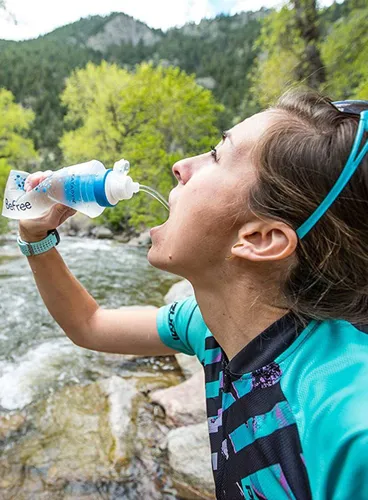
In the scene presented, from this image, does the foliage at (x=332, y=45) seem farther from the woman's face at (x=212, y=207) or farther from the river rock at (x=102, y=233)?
the river rock at (x=102, y=233)

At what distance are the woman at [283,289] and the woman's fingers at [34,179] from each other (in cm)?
57

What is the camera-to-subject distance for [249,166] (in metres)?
1.15

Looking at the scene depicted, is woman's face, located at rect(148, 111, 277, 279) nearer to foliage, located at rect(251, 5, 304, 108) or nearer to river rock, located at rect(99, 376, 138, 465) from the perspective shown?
river rock, located at rect(99, 376, 138, 465)

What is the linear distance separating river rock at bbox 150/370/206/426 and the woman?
217 centimetres

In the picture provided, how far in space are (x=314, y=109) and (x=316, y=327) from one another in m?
0.67

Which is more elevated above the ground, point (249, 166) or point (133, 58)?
point (133, 58)

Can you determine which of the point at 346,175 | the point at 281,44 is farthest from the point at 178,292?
the point at 281,44

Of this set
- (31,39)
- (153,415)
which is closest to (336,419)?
(153,415)

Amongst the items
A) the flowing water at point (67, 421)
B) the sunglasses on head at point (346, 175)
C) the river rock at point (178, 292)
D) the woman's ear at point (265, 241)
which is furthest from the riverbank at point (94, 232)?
the sunglasses on head at point (346, 175)

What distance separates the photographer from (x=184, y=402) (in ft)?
11.3

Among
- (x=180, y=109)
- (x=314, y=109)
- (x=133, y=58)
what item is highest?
(x=133, y=58)

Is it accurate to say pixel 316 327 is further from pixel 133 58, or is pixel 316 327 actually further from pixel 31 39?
pixel 31 39

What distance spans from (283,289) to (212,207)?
13.5 inches

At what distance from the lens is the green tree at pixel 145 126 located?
14.9 m
